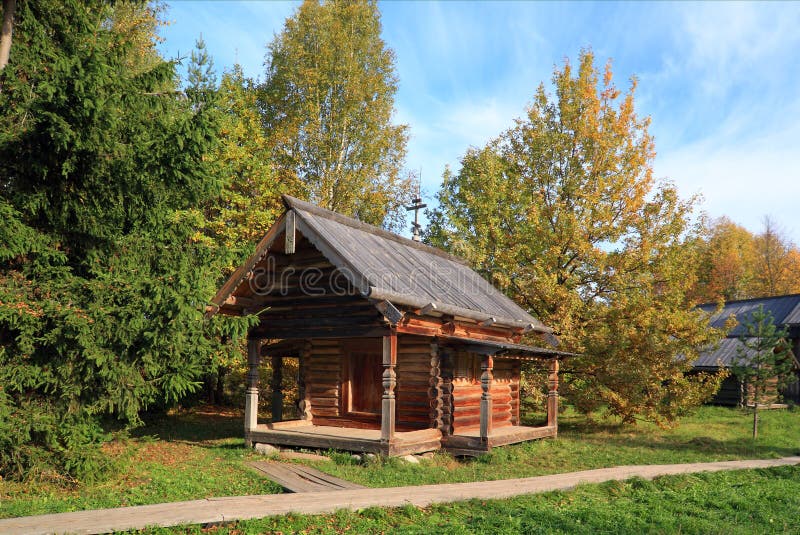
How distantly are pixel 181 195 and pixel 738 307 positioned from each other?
1387 inches

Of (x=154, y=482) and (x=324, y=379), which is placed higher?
(x=324, y=379)

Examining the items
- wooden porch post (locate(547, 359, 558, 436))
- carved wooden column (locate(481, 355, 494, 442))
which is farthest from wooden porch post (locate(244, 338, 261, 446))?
wooden porch post (locate(547, 359, 558, 436))

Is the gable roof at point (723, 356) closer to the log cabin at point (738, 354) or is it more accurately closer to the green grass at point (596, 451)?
the log cabin at point (738, 354)

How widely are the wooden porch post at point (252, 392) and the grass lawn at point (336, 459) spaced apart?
598 mm

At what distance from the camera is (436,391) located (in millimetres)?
15273

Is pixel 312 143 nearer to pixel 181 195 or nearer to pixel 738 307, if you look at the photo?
pixel 181 195

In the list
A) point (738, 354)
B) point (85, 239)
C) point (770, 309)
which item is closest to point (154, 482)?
point (85, 239)

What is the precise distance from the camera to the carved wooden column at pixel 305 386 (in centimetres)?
1698

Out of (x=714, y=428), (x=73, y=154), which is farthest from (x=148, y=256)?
(x=714, y=428)

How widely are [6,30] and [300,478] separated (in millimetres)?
9530

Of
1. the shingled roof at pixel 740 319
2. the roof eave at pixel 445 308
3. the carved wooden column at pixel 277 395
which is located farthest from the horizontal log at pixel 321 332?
the shingled roof at pixel 740 319

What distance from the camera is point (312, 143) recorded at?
28.9 meters

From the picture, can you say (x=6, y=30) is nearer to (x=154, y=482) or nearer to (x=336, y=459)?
(x=154, y=482)

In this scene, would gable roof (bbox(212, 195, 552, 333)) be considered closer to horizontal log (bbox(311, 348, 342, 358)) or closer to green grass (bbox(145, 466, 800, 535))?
horizontal log (bbox(311, 348, 342, 358))
